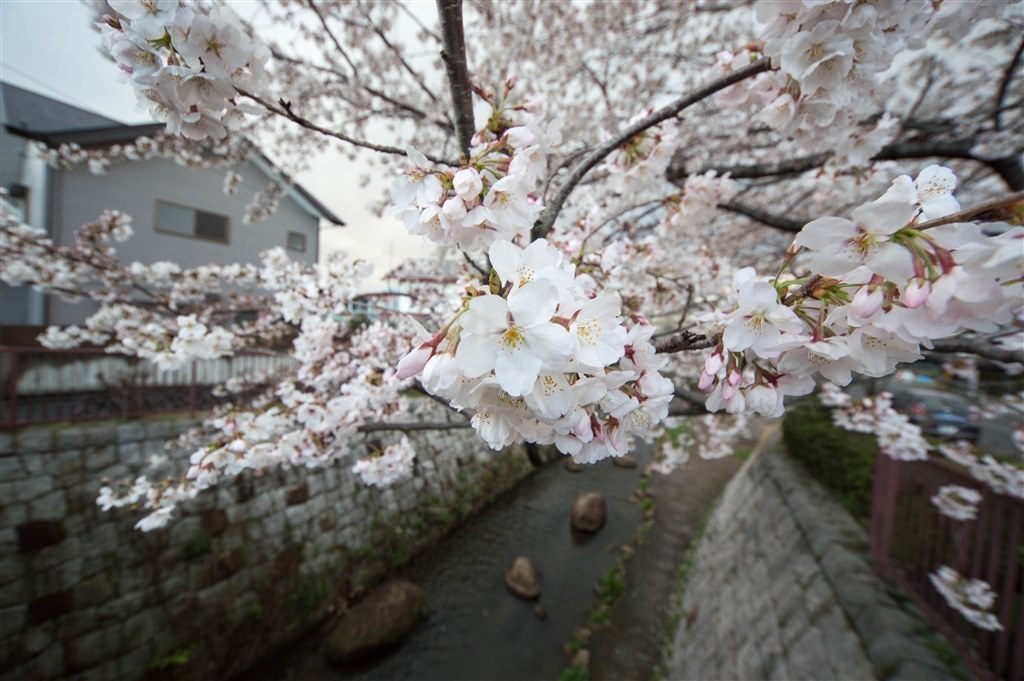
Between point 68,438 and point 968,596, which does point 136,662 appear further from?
point 968,596

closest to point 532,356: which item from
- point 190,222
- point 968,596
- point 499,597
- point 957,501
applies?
point 968,596

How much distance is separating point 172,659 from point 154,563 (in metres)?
0.97

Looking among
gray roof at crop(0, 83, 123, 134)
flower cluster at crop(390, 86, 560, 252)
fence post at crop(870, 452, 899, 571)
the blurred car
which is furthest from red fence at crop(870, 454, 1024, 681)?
gray roof at crop(0, 83, 123, 134)

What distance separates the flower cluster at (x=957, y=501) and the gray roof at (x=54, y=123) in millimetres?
7264

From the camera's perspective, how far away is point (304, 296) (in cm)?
252

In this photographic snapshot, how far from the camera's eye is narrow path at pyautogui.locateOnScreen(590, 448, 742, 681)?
15.8ft

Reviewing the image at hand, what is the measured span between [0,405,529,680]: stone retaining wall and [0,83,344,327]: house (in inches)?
145

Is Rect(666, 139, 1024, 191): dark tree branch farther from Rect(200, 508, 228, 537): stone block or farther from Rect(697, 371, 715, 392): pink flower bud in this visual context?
Rect(200, 508, 228, 537): stone block

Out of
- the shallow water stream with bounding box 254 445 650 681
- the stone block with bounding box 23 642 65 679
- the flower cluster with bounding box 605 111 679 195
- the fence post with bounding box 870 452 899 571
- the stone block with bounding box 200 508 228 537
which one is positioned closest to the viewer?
the flower cluster with bounding box 605 111 679 195

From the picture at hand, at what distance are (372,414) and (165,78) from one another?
214cm

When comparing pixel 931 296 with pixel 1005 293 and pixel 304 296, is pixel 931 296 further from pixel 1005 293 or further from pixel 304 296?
pixel 304 296

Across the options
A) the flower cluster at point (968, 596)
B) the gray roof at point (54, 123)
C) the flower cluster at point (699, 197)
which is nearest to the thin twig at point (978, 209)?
the flower cluster at point (699, 197)

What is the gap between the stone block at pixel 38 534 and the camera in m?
3.35

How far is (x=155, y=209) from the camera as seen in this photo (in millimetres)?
8273
